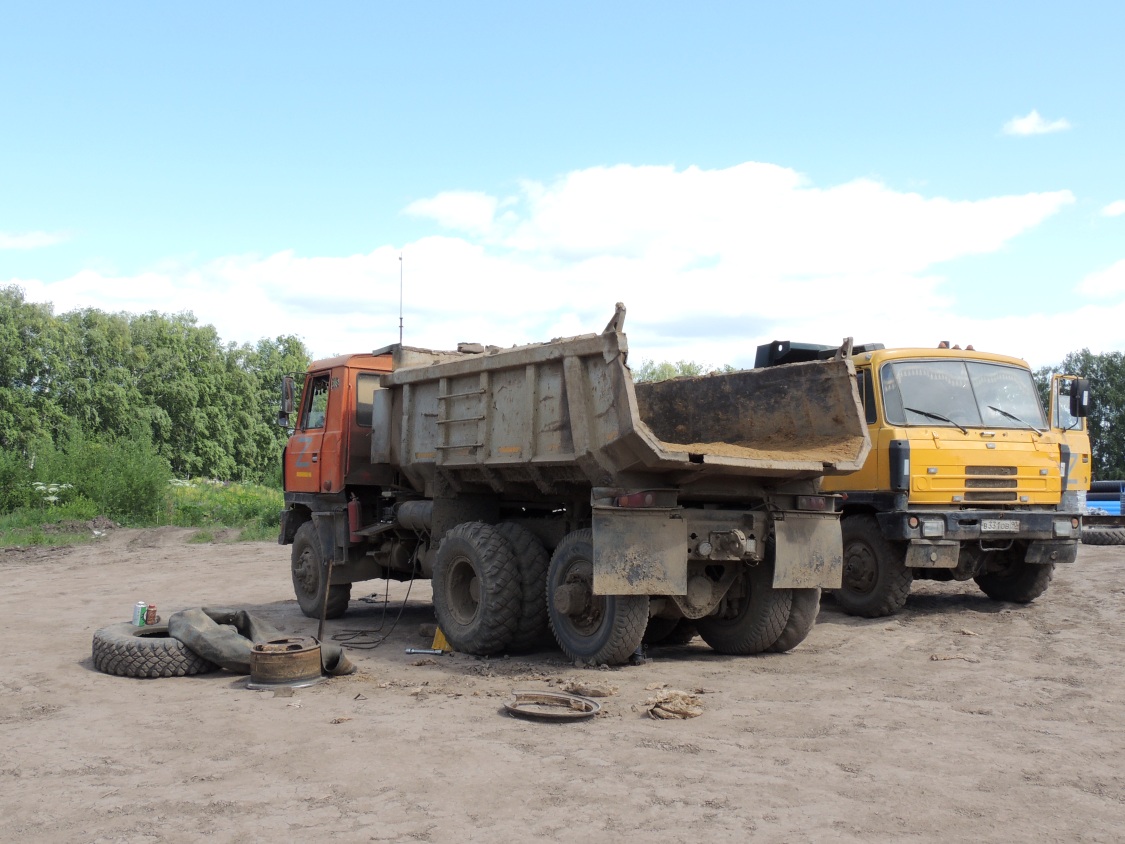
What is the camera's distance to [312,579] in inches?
454

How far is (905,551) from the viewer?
33.8ft

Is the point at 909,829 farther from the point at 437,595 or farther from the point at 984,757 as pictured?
the point at 437,595

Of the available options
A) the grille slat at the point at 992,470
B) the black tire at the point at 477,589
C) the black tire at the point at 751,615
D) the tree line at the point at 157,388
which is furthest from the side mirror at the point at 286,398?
the tree line at the point at 157,388

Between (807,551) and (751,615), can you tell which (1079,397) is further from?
(751,615)

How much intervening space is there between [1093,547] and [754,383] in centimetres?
1114

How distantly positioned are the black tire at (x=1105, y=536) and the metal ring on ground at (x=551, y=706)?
14.1 meters

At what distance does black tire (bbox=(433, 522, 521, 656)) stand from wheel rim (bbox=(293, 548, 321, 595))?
110 inches

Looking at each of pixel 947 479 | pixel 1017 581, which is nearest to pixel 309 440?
pixel 947 479

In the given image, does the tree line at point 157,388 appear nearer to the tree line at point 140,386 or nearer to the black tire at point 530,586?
the tree line at point 140,386

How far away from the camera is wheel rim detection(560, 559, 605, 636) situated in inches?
310

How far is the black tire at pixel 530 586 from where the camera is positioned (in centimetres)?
857

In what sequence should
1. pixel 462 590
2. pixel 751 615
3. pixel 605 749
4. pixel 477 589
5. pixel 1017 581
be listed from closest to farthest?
pixel 605 749 → pixel 751 615 → pixel 477 589 → pixel 462 590 → pixel 1017 581

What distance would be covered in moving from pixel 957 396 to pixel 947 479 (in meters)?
1.02

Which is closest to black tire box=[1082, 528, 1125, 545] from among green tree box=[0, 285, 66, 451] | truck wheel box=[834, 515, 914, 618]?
truck wheel box=[834, 515, 914, 618]
